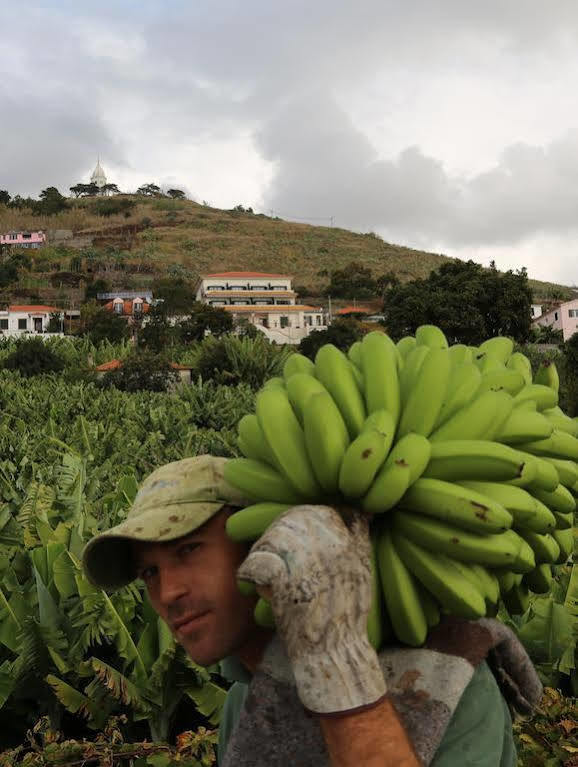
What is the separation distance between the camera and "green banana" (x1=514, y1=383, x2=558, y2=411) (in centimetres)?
155

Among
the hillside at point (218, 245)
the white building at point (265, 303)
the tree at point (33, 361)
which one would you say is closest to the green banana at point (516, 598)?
the tree at point (33, 361)

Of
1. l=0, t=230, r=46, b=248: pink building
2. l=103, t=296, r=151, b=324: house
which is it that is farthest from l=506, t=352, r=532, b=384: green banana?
l=0, t=230, r=46, b=248: pink building

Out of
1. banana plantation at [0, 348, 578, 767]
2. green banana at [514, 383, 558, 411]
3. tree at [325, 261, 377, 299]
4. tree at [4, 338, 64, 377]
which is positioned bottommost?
banana plantation at [0, 348, 578, 767]

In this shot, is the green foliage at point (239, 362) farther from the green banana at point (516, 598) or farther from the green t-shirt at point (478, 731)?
the green t-shirt at point (478, 731)

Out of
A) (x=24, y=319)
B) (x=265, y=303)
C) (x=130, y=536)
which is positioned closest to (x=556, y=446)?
(x=130, y=536)

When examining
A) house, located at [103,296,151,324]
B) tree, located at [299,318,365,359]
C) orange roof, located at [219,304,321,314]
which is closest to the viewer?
tree, located at [299,318,365,359]

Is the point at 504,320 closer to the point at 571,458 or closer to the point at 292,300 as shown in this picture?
the point at 292,300

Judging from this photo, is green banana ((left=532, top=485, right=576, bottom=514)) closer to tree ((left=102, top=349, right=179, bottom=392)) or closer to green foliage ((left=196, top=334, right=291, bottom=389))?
green foliage ((left=196, top=334, right=291, bottom=389))

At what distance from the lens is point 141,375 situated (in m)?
25.6

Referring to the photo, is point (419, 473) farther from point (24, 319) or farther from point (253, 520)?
point (24, 319)

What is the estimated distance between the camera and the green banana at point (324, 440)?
130 cm

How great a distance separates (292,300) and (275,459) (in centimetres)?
6395

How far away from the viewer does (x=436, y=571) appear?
1271mm

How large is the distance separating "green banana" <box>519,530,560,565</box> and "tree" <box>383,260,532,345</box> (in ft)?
126
